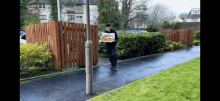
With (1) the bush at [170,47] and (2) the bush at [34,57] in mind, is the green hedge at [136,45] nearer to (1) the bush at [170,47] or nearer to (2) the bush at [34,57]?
(1) the bush at [170,47]

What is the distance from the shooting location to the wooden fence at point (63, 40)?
6.11 meters

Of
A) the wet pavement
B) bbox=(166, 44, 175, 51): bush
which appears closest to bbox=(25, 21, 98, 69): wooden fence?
the wet pavement

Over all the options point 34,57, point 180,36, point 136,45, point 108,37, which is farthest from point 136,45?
point 180,36

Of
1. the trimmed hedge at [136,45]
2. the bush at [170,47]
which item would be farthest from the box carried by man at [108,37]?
the bush at [170,47]

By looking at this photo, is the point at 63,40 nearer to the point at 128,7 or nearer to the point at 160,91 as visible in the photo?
the point at 160,91

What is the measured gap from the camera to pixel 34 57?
592 centimetres

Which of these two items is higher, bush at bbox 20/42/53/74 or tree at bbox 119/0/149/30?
tree at bbox 119/0/149/30

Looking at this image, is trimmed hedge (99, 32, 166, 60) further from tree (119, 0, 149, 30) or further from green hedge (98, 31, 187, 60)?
tree (119, 0, 149, 30)

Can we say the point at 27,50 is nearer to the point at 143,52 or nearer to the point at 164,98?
the point at 164,98

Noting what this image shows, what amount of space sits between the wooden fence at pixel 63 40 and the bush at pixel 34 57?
229 millimetres

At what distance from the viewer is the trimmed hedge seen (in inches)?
360

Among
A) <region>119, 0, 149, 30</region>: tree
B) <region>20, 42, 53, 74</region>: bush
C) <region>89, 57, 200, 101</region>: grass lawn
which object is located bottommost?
<region>89, 57, 200, 101</region>: grass lawn

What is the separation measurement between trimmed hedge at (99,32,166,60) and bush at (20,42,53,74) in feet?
13.0
